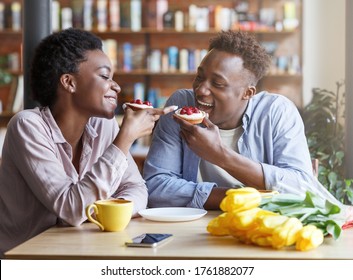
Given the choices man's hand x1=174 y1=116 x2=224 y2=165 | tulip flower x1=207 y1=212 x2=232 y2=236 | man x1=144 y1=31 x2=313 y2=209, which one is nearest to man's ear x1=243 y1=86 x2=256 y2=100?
man x1=144 y1=31 x2=313 y2=209

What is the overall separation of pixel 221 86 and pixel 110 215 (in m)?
0.88

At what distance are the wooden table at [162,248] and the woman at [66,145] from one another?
6.7 inches

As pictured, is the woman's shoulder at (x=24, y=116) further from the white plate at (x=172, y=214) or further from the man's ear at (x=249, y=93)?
the man's ear at (x=249, y=93)

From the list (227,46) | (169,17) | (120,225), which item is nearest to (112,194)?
(120,225)

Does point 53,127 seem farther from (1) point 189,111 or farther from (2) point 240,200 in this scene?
(2) point 240,200

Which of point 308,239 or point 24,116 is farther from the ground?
point 24,116

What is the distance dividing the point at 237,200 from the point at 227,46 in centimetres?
107

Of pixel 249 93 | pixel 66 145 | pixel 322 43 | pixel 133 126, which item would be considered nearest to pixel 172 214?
pixel 133 126

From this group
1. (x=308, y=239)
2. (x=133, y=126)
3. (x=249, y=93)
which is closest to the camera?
(x=308, y=239)

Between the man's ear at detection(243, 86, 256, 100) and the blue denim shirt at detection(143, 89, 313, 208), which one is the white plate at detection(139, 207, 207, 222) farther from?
the man's ear at detection(243, 86, 256, 100)

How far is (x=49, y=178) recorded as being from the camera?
2.05 metres

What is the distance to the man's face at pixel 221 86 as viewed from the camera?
8.34 feet

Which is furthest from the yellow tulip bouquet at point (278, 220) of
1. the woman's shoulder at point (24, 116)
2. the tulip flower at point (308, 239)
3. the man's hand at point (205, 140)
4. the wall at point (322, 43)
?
the wall at point (322, 43)

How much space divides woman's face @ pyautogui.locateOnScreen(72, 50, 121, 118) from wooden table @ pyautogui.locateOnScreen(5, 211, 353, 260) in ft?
1.67
